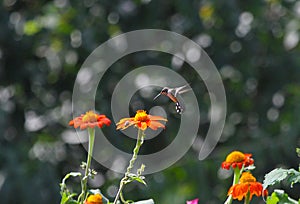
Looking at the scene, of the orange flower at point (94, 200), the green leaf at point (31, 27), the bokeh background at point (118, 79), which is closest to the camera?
the orange flower at point (94, 200)

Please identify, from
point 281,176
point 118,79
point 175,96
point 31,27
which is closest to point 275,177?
point 281,176

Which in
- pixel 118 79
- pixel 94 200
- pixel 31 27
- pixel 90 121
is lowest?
pixel 94 200

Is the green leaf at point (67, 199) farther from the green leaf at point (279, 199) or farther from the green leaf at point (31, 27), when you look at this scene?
the green leaf at point (31, 27)

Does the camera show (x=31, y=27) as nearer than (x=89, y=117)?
No

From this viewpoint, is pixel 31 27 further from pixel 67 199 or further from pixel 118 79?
pixel 67 199

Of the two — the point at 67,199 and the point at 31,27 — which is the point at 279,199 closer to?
the point at 67,199

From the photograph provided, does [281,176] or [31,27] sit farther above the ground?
[31,27]

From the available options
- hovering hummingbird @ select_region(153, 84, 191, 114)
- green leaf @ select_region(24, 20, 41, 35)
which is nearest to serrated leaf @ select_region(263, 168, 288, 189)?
hovering hummingbird @ select_region(153, 84, 191, 114)

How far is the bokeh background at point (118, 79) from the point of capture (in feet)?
7.36

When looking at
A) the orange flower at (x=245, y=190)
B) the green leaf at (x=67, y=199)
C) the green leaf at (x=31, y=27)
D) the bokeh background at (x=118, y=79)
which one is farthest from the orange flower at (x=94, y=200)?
the green leaf at (x=31, y=27)

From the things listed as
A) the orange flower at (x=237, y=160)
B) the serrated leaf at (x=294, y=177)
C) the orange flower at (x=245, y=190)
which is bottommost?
the orange flower at (x=245, y=190)

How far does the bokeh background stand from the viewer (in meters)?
2.24

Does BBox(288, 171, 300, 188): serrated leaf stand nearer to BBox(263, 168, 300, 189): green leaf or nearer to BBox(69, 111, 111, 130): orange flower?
BBox(263, 168, 300, 189): green leaf

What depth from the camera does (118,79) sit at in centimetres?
248
